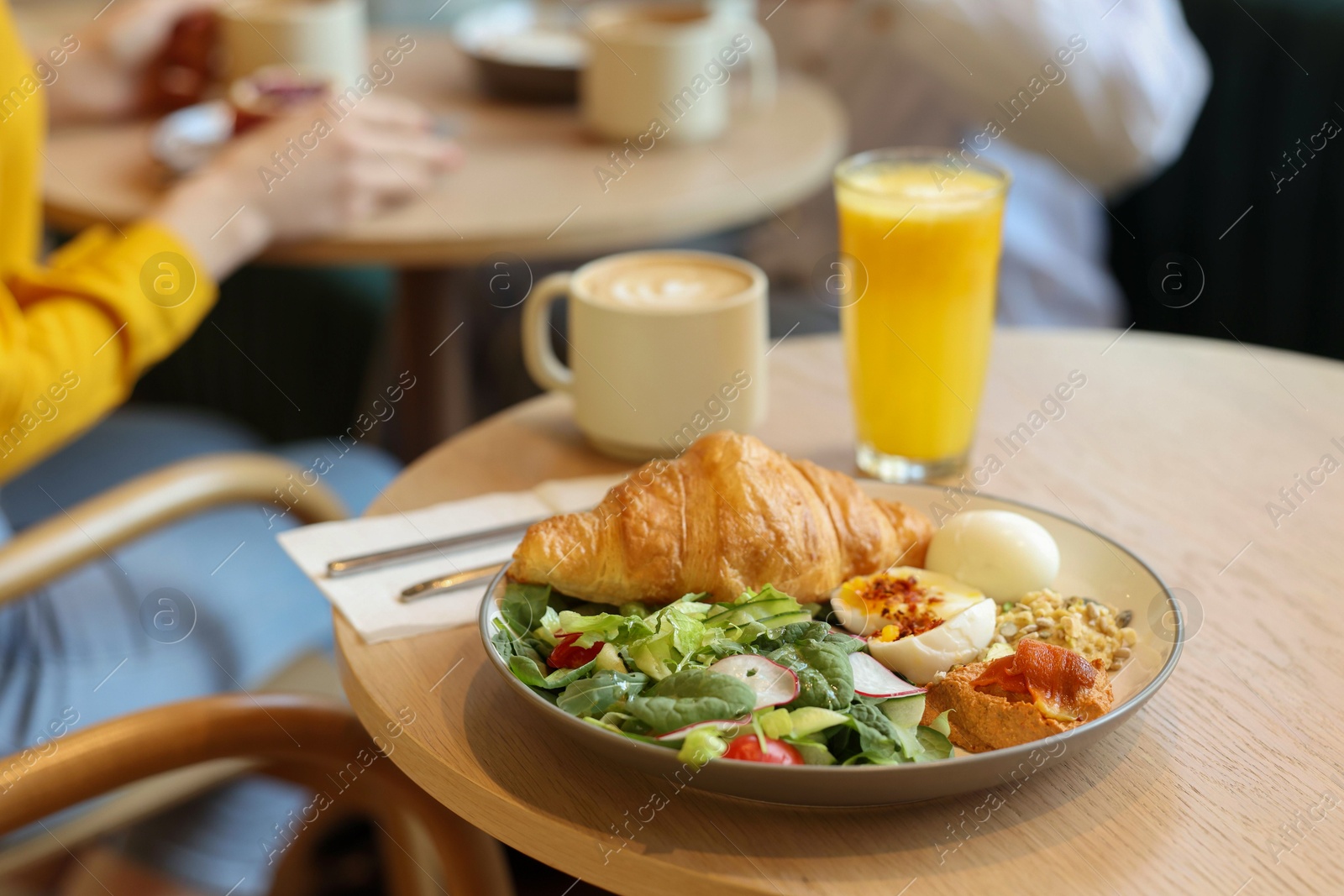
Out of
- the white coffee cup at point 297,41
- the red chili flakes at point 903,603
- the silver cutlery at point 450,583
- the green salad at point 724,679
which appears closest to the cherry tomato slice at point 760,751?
the green salad at point 724,679

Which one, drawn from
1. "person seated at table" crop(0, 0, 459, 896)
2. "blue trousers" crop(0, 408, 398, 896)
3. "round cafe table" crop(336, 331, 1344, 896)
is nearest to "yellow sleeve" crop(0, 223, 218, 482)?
"person seated at table" crop(0, 0, 459, 896)

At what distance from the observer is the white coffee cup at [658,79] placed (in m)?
1.43

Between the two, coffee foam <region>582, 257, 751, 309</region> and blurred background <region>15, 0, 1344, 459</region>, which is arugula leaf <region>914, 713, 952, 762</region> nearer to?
coffee foam <region>582, 257, 751, 309</region>

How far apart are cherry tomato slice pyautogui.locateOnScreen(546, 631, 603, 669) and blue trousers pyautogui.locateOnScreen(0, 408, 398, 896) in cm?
51

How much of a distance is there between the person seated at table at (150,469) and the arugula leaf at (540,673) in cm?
52

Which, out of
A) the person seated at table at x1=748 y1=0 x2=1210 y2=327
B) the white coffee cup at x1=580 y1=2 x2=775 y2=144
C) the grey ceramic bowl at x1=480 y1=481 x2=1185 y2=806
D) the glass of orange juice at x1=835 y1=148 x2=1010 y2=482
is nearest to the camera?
the grey ceramic bowl at x1=480 y1=481 x2=1185 y2=806

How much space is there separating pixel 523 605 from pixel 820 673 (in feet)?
0.50

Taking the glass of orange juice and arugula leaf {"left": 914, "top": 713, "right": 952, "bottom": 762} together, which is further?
the glass of orange juice

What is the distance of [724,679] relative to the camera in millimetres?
488

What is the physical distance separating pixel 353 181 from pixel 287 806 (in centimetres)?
61

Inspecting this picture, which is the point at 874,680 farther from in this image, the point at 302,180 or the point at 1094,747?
the point at 302,180

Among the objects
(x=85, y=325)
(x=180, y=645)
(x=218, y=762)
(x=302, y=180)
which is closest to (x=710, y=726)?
(x=218, y=762)

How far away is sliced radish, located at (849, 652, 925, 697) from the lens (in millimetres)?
508

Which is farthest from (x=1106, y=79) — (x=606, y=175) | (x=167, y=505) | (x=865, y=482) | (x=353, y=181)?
(x=167, y=505)
